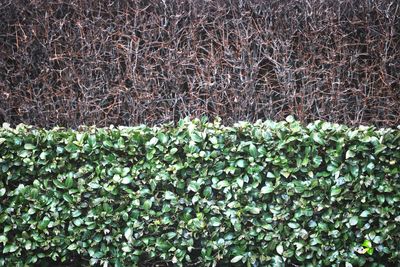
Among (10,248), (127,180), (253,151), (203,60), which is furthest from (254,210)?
(10,248)

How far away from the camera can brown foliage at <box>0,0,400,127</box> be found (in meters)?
4.68

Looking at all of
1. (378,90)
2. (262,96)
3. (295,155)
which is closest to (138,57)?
(262,96)

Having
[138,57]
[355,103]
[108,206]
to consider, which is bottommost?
[108,206]

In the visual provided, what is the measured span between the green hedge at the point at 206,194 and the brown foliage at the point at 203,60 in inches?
37.0

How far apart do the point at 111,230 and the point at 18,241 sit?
2.38 ft

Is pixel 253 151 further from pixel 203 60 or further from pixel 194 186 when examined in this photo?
pixel 203 60

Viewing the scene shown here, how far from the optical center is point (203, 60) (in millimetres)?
4742

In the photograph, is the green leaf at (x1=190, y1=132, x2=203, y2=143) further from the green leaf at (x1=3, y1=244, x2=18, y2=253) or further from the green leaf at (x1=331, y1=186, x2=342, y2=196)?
the green leaf at (x1=3, y1=244, x2=18, y2=253)

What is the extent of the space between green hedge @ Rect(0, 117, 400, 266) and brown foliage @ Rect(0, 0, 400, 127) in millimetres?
939

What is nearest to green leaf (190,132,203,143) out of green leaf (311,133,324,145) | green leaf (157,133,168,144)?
green leaf (157,133,168,144)

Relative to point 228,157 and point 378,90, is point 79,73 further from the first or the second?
point 378,90

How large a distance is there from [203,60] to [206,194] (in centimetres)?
154

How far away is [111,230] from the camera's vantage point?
3832 mm

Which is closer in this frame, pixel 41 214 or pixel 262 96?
pixel 41 214
